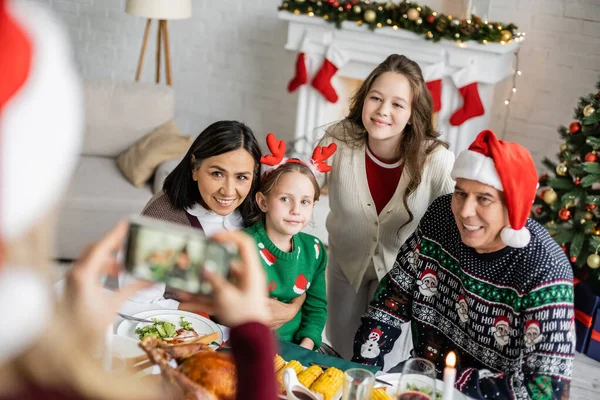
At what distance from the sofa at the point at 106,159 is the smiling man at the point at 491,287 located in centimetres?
207

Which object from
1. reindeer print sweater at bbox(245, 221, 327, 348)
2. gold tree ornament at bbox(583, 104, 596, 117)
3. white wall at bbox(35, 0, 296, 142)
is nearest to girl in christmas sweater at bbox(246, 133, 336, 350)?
reindeer print sweater at bbox(245, 221, 327, 348)

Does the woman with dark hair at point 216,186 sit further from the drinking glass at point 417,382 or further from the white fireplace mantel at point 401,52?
the white fireplace mantel at point 401,52

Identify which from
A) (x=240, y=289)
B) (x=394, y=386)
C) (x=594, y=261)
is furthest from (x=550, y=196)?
(x=240, y=289)

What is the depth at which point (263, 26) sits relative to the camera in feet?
17.4

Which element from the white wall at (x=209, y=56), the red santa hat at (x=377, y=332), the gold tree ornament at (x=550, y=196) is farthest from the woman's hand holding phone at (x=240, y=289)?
the white wall at (x=209, y=56)

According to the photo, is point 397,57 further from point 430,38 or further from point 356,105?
point 430,38

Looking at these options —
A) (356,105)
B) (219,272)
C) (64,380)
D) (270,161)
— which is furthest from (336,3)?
(64,380)

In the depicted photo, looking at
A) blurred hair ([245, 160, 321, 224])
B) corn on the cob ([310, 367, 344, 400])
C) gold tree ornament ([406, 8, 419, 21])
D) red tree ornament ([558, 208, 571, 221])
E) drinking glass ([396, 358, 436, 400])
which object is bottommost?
red tree ornament ([558, 208, 571, 221])

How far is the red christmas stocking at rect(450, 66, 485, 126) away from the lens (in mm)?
4371

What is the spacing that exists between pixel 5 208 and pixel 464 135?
13.5 feet

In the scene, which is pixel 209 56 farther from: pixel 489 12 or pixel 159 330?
pixel 159 330

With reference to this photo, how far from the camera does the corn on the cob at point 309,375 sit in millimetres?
1695

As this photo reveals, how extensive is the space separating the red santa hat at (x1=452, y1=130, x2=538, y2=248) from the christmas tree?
68.4 inches

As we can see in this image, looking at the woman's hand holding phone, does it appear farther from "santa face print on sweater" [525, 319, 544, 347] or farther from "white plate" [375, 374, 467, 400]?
"santa face print on sweater" [525, 319, 544, 347]
